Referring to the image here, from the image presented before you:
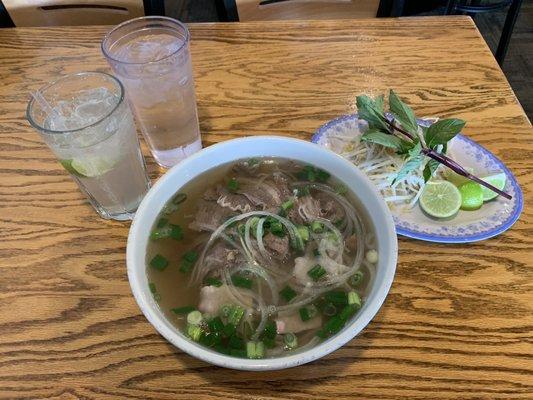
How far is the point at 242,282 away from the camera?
35.4 inches

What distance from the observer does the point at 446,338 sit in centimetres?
89

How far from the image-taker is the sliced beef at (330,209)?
3.20ft

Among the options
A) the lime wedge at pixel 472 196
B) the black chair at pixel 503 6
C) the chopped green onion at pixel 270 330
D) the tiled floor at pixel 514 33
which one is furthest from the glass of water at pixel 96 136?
the tiled floor at pixel 514 33

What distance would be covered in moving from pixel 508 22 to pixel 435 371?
2.32m

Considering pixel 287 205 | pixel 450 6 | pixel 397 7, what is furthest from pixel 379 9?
pixel 287 205

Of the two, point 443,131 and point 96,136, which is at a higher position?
point 96,136

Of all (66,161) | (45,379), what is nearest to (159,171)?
(66,161)

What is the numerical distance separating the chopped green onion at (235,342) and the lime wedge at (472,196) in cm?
66

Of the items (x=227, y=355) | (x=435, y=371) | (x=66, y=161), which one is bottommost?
(x=435, y=371)

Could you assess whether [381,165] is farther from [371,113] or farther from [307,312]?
[307,312]

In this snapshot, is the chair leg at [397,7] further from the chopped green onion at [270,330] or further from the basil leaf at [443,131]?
the chopped green onion at [270,330]

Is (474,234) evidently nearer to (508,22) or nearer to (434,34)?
(434,34)

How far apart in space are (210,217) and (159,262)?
0.15 meters

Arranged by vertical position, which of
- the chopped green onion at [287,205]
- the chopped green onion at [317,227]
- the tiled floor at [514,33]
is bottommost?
the tiled floor at [514,33]
